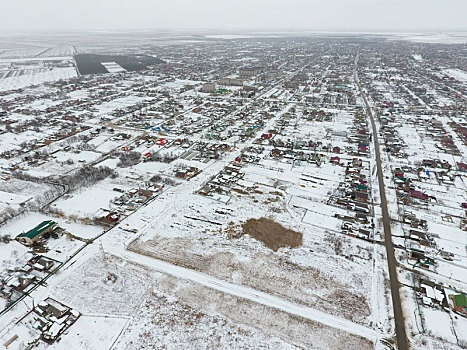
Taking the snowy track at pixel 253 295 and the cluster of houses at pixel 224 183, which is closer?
the snowy track at pixel 253 295

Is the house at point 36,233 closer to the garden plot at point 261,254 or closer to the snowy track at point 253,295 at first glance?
the snowy track at point 253,295

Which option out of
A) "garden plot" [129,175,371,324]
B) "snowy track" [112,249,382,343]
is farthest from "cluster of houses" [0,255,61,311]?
"garden plot" [129,175,371,324]

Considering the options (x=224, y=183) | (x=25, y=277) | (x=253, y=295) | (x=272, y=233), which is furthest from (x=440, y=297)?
(x=25, y=277)

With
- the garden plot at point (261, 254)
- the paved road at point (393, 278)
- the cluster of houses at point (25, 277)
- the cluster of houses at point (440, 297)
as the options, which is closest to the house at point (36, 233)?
the cluster of houses at point (25, 277)

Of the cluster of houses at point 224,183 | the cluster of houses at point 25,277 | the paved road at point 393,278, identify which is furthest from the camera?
the cluster of houses at point 224,183

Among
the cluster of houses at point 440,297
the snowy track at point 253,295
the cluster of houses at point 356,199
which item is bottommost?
the snowy track at point 253,295

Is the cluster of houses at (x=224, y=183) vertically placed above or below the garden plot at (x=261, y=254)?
above

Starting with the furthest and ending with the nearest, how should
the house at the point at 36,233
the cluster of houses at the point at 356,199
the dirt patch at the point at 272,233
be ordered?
1. the cluster of houses at the point at 356,199
2. the dirt patch at the point at 272,233
3. the house at the point at 36,233
